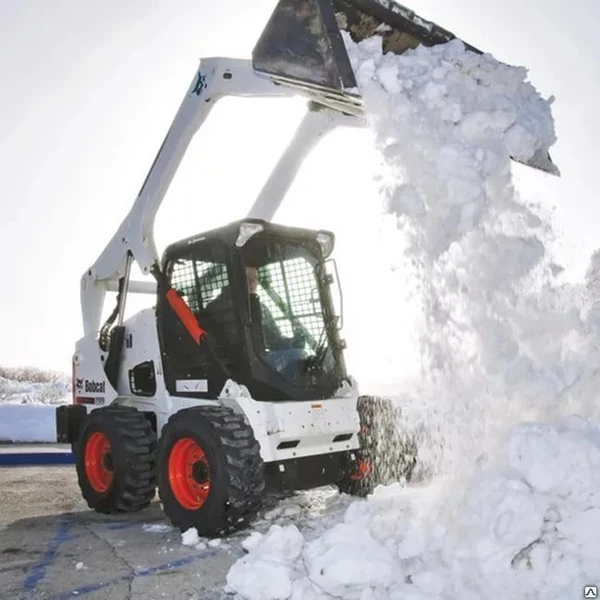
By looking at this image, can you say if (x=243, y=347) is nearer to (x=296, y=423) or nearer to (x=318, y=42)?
(x=296, y=423)

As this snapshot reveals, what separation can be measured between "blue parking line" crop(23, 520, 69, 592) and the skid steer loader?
594mm

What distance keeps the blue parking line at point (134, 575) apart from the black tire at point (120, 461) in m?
1.45

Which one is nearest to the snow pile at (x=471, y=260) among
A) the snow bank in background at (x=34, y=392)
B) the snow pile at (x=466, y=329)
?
the snow pile at (x=466, y=329)

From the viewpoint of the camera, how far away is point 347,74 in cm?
433

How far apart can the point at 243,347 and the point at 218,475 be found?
1.10m

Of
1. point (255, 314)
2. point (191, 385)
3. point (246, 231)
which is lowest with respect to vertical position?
point (191, 385)

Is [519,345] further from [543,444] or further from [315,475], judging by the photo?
[315,475]

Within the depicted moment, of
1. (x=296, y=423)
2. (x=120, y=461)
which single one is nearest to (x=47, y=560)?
(x=120, y=461)

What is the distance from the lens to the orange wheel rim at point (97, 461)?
241 inches

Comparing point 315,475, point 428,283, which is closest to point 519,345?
point 428,283

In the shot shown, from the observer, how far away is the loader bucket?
14.2 ft

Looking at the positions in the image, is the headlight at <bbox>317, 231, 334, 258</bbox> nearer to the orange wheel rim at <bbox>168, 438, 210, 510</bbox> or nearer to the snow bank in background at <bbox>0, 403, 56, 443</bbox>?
the orange wheel rim at <bbox>168, 438, 210, 510</bbox>

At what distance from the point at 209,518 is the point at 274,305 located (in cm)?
187

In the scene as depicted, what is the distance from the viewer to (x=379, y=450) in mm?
5887
